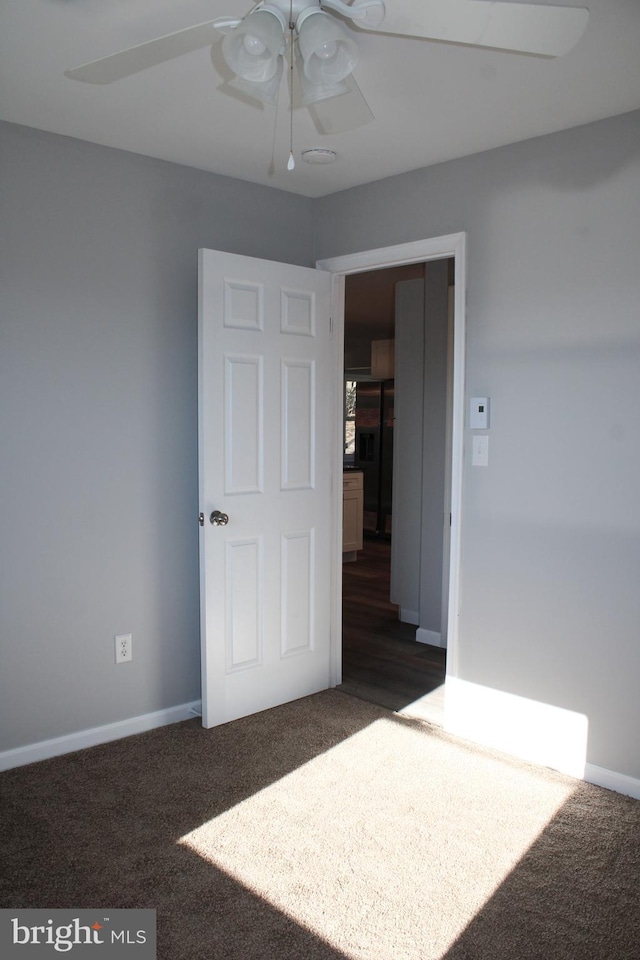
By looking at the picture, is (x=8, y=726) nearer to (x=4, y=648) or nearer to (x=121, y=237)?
(x=4, y=648)

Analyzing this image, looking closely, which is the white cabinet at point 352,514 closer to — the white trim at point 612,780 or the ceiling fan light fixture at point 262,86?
the white trim at point 612,780

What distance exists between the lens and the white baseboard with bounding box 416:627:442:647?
4523 mm

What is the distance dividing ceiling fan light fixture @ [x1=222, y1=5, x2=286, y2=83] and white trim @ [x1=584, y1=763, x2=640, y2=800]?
2576 mm

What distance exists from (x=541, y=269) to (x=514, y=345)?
11.9 inches

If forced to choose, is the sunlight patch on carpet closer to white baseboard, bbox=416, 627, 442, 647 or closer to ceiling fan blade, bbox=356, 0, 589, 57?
white baseboard, bbox=416, 627, 442, 647

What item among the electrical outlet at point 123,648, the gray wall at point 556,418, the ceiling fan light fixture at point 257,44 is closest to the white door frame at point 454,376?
the gray wall at point 556,418

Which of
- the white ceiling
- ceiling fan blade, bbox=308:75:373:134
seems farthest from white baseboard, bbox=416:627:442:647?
ceiling fan blade, bbox=308:75:373:134

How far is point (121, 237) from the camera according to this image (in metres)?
3.08

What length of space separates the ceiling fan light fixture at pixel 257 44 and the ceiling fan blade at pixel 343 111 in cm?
22

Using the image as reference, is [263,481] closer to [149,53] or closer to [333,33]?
[149,53]

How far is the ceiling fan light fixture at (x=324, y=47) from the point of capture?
1.64m

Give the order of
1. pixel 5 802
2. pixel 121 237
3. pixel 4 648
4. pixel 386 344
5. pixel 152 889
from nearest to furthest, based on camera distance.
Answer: pixel 152 889 → pixel 5 802 → pixel 4 648 → pixel 121 237 → pixel 386 344

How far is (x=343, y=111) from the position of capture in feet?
6.55

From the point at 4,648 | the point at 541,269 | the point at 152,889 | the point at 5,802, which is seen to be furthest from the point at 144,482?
the point at 541,269
